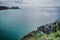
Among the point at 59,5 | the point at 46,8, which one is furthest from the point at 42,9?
the point at 59,5

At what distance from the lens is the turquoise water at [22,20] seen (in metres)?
1.60

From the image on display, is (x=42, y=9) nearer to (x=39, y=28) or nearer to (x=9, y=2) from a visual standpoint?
(x=39, y=28)

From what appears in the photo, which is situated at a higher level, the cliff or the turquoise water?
the turquoise water

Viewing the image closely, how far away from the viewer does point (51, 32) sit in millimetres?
1568

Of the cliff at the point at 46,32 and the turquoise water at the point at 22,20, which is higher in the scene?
the turquoise water at the point at 22,20

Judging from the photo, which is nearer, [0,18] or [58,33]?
[58,33]

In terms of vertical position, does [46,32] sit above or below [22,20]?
below

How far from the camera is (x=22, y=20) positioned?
1624 mm

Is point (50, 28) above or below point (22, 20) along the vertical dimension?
below

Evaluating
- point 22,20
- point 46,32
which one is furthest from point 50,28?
point 22,20

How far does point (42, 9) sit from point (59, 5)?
0.69 feet

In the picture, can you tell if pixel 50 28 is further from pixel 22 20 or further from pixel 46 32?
pixel 22 20

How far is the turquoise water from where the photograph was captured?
160cm

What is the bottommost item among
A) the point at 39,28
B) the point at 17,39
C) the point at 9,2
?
the point at 17,39
